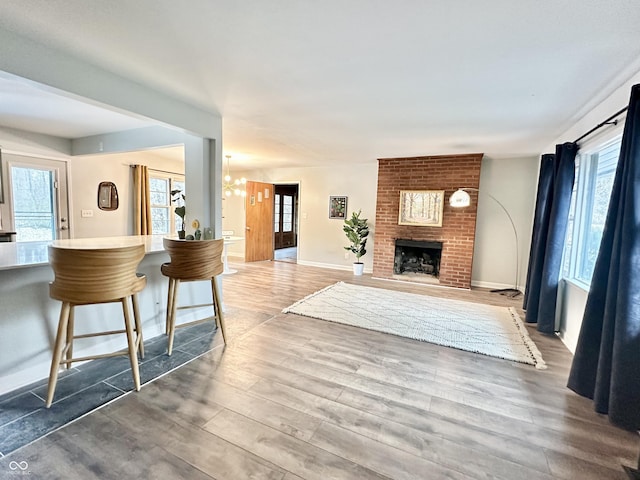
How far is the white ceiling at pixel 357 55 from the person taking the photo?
4.95 feet

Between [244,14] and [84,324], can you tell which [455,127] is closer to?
[244,14]

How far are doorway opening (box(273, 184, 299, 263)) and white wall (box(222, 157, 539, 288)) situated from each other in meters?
1.64

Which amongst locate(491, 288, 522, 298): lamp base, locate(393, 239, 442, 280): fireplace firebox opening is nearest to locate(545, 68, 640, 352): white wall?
locate(491, 288, 522, 298): lamp base

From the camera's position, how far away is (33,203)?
4.70 meters

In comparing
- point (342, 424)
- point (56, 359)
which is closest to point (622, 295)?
point (342, 424)

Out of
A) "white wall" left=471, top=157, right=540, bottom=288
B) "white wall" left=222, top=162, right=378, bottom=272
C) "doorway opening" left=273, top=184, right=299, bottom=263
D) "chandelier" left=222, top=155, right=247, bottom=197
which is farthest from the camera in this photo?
"doorway opening" left=273, top=184, right=299, bottom=263

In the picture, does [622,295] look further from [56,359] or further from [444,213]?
[444,213]

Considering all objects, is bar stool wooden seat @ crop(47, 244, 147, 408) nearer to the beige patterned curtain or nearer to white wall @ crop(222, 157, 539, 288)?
the beige patterned curtain

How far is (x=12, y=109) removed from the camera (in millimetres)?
3350

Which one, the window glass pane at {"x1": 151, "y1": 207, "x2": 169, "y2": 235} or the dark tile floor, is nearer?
the dark tile floor

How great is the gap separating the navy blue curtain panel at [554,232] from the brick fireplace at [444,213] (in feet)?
5.58

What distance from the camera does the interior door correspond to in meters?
4.49

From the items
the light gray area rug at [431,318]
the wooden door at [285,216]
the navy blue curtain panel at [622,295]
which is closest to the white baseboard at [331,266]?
the light gray area rug at [431,318]

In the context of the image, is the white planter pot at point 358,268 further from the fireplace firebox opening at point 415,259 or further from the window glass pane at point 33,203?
the window glass pane at point 33,203
